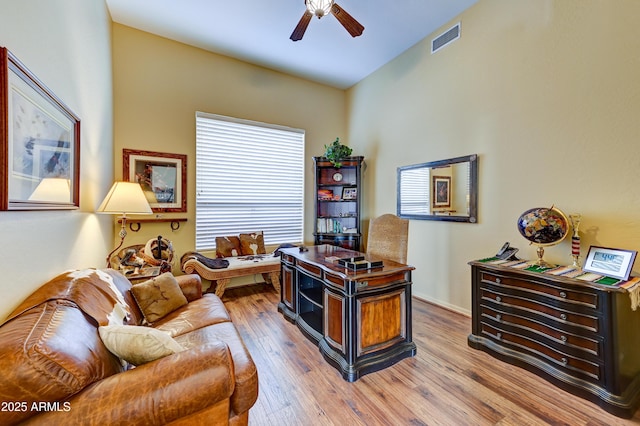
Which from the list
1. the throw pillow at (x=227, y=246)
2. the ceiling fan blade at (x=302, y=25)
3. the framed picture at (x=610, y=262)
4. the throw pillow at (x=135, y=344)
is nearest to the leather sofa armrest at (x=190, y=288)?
the throw pillow at (x=135, y=344)

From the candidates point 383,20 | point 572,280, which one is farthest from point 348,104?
point 572,280

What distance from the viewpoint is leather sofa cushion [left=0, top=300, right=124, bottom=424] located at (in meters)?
0.84

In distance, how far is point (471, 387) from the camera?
1923mm

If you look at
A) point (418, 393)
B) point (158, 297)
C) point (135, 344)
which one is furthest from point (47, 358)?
point (418, 393)

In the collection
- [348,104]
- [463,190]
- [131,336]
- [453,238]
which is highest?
[348,104]

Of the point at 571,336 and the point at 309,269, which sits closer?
the point at 571,336

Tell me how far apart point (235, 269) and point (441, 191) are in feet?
9.43

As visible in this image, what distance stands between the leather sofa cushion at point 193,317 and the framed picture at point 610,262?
278 centimetres

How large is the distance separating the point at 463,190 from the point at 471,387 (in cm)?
206

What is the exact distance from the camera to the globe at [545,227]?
86.0 inches

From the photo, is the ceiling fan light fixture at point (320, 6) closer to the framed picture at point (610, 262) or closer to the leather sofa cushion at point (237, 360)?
the leather sofa cushion at point (237, 360)

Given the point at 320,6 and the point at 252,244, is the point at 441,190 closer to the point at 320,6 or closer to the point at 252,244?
the point at 320,6

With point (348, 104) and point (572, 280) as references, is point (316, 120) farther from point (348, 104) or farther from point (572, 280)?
point (572, 280)

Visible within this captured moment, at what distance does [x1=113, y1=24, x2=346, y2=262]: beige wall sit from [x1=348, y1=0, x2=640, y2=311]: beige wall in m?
2.02
